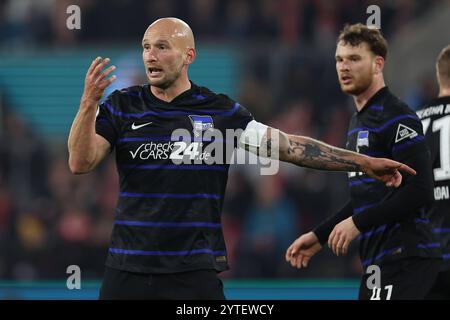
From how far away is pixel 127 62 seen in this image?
46.8 feet

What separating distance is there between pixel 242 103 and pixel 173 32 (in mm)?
7401

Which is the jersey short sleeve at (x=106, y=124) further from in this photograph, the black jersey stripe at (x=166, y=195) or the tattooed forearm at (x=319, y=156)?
the tattooed forearm at (x=319, y=156)

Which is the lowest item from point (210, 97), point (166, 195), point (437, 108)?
point (166, 195)

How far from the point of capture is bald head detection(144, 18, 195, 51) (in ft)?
17.7

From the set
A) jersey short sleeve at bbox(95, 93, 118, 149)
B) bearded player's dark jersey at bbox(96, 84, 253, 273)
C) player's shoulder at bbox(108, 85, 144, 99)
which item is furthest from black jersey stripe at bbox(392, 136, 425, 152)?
jersey short sleeve at bbox(95, 93, 118, 149)

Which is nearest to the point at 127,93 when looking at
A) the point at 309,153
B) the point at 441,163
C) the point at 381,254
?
the point at 309,153

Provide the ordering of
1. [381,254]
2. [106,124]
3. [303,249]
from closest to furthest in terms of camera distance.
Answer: [106,124] → [381,254] → [303,249]

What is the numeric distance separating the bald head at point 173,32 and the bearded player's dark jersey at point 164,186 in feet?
1.09

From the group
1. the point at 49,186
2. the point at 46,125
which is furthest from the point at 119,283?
the point at 46,125

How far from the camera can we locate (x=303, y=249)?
249 inches

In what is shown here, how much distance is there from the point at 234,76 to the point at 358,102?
7.80 meters

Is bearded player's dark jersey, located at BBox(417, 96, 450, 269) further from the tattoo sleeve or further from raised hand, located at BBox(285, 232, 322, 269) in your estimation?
the tattoo sleeve

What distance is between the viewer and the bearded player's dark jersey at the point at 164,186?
16.9 feet

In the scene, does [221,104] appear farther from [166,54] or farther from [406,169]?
[406,169]
